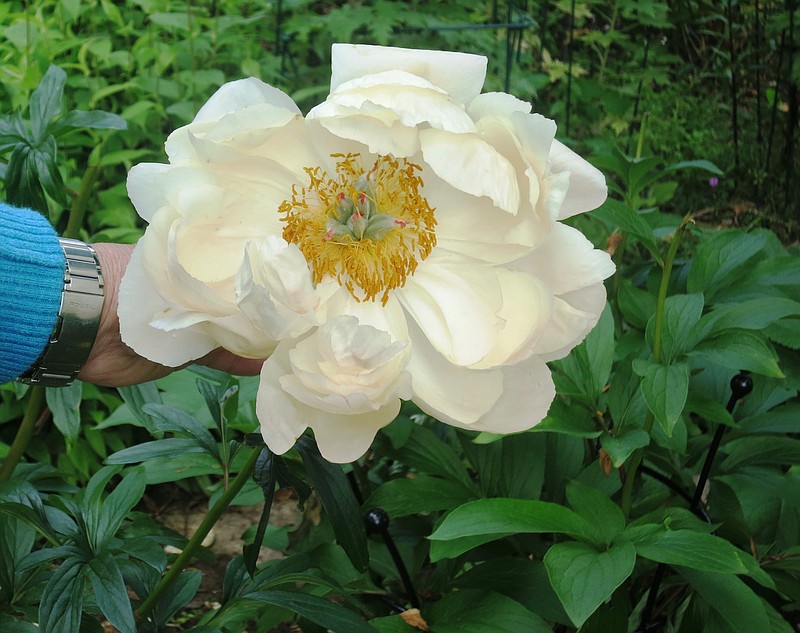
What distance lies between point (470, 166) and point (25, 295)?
509mm

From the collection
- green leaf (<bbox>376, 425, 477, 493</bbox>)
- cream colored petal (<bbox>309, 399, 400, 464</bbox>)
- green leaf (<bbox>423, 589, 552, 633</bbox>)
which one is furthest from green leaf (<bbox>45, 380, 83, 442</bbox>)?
cream colored petal (<bbox>309, 399, 400, 464</bbox>)

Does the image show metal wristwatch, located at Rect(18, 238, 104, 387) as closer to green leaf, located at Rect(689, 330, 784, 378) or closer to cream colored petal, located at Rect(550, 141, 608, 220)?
cream colored petal, located at Rect(550, 141, 608, 220)

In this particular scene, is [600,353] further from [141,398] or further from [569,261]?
[141,398]

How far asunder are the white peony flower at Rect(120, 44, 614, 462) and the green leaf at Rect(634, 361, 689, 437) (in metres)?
0.30

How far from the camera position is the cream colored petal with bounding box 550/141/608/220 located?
0.78 meters

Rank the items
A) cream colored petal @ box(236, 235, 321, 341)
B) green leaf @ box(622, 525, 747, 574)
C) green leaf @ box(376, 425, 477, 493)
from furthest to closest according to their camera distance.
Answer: green leaf @ box(376, 425, 477, 493) < green leaf @ box(622, 525, 747, 574) < cream colored petal @ box(236, 235, 321, 341)

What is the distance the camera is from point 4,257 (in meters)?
0.96

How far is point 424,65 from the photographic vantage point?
2.54 feet

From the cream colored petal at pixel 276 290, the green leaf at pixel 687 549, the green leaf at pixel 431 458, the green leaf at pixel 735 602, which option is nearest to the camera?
the cream colored petal at pixel 276 290

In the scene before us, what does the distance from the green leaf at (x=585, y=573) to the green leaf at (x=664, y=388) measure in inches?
6.0

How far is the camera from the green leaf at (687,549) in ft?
2.99

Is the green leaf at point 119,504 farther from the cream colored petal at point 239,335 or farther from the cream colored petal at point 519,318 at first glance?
the cream colored petal at point 519,318

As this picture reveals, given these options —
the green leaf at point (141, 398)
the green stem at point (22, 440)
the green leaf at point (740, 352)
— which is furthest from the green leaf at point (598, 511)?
the green stem at point (22, 440)

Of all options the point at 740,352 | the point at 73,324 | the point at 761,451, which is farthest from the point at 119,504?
the point at 761,451
